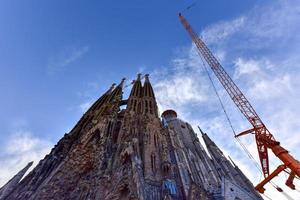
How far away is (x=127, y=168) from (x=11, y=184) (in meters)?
10.1

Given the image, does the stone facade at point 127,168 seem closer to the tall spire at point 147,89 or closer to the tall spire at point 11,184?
the tall spire at point 11,184

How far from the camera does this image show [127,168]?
1986 cm

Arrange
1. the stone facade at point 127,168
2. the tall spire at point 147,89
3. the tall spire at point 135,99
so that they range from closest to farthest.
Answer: the stone facade at point 127,168 → the tall spire at point 135,99 → the tall spire at point 147,89

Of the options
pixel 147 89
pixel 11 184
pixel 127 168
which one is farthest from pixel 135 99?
pixel 11 184

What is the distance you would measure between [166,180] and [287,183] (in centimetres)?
1137

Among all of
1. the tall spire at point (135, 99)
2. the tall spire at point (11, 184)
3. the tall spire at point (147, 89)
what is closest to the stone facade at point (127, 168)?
the tall spire at point (11, 184)

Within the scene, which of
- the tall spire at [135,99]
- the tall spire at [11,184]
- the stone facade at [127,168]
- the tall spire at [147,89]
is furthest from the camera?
the tall spire at [147,89]

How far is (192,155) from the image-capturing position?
30031 millimetres

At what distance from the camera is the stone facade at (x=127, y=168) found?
60.4 feet

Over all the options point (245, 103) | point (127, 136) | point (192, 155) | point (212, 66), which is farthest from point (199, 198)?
point (212, 66)

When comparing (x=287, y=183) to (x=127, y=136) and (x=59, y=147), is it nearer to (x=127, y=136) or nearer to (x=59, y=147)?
(x=127, y=136)

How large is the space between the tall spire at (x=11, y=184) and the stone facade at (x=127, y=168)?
0.25ft

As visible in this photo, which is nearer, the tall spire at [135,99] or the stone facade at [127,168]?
the stone facade at [127,168]

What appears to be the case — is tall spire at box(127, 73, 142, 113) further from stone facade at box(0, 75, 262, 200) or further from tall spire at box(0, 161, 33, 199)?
tall spire at box(0, 161, 33, 199)
